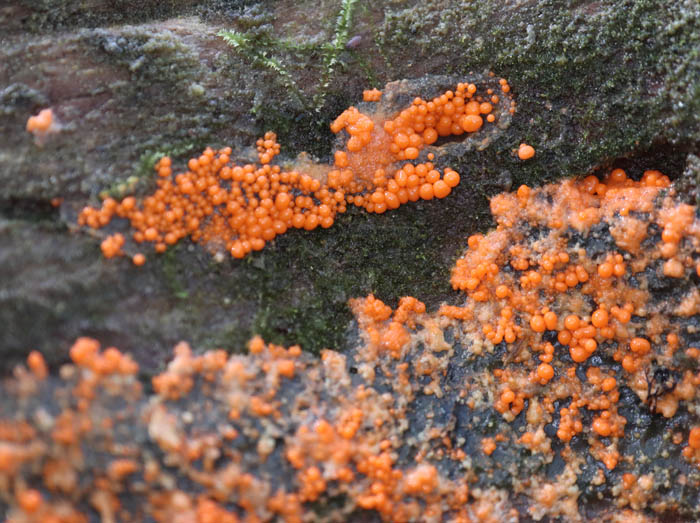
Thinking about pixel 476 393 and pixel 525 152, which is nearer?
pixel 476 393

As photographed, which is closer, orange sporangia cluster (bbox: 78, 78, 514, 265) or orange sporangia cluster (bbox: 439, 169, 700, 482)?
orange sporangia cluster (bbox: 78, 78, 514, 265)

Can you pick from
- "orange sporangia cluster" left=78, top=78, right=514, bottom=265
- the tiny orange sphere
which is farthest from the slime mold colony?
the tiny orange sphere

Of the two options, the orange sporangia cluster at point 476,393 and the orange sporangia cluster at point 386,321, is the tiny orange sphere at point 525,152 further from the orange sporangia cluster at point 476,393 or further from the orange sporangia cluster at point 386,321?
the orange sporangia cluster at point 386,321

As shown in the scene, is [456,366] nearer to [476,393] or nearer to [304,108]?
[476,393]

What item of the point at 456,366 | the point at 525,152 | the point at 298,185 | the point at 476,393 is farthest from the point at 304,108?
the point at 476,393

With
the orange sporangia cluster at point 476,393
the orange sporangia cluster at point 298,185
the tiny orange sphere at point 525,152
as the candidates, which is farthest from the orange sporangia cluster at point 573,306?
the orange sporangia cluster at point 298,185

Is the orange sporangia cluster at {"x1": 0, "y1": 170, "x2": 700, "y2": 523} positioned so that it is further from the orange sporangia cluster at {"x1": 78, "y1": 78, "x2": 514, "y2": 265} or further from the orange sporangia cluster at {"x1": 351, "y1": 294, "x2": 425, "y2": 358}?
the orange sporangia cluster at {"x1": 78, "y1": 78, "x2": 514, "y2": 265}

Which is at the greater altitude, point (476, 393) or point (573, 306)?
point (573, 306)

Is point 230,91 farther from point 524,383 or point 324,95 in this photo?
point 524,383
